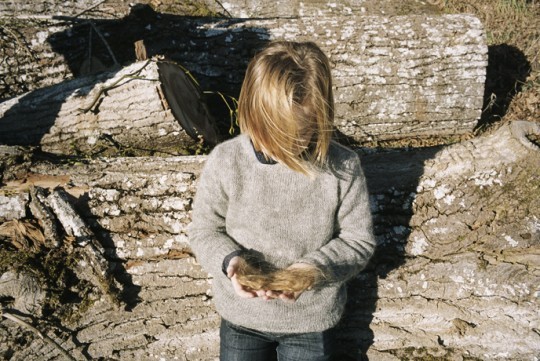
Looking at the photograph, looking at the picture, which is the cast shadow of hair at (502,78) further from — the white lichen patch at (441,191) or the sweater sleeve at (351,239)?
the sweater sleeve at (351,239)

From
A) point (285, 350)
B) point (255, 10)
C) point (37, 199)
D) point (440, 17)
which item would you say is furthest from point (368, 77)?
point (37, 199)

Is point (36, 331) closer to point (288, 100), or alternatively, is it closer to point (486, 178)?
point (288, 100)

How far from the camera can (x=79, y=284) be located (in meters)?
2.36

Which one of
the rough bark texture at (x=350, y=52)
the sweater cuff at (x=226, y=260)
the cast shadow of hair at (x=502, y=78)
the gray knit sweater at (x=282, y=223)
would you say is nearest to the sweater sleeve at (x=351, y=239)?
the gray knit sweater at (x=282, y=223)

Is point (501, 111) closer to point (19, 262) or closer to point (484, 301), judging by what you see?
point (484, 301)

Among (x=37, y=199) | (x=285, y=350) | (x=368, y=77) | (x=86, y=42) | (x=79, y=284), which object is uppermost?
(x=86, y=42)

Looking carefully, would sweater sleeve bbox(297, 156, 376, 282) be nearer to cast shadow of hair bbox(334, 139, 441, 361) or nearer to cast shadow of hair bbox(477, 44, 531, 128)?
cast shadow of hair bbox(334, 139, 441, 361)

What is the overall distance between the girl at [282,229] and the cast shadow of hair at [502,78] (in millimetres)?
2951

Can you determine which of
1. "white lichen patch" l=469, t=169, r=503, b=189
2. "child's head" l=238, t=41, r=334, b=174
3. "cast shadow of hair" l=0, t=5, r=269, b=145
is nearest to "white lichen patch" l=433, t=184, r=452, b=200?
"white lichen patch" l=469, t=169, r=503, b=189

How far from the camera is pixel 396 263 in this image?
7.82 feet

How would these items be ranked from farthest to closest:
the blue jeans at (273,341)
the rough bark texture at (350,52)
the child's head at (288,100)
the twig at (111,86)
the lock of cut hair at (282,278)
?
the rough bark texture at (350,52) < the twig at (111,86) < the blue jeans at (273,341) < the lock of cut hair at (282,278) < the child's head at (288,100)

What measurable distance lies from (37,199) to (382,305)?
1.82m

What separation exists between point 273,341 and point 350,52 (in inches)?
95.4

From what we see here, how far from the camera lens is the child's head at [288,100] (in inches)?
68.4
